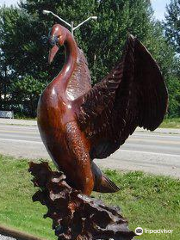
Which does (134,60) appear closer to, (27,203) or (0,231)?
(0,231)

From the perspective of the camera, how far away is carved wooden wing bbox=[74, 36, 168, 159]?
4281 millimetres

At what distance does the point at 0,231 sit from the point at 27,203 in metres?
1.53

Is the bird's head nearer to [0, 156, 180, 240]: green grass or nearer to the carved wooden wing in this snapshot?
the carved wooden wing

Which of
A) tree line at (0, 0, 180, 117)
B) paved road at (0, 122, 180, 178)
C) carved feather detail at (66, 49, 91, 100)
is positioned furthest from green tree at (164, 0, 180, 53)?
carved feather detail at (66, 49, 91, 100)

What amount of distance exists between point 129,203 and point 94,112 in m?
3.51

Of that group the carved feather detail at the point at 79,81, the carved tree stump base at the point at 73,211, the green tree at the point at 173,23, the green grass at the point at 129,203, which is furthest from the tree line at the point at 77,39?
the carved tree stump base at the point at 73,211

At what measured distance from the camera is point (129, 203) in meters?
7.69

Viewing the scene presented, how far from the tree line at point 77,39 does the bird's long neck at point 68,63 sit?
27365mm

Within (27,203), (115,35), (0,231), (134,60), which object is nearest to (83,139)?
(134,60)

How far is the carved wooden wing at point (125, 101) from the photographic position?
14.0 ft

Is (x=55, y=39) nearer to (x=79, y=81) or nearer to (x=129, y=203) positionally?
(x=79, y=81)

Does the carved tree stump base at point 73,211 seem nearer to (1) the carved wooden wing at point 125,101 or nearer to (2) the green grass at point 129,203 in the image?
(1) the carved wooden wing at point 125,101

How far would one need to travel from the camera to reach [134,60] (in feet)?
14.0

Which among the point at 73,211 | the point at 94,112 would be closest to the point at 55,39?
the point at 94,112
